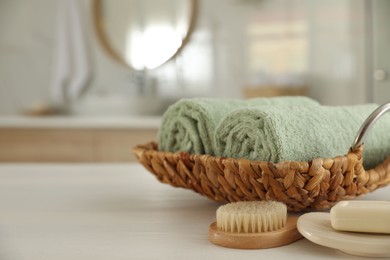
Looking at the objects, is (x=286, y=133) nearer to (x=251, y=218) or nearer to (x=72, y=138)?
(x=251, y=218)

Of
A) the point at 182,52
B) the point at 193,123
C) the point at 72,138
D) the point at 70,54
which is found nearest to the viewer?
the point at 193,123

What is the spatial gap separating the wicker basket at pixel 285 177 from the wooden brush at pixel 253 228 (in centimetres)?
4

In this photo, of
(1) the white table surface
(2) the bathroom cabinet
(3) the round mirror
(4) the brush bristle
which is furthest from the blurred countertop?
(4) the brush bristle

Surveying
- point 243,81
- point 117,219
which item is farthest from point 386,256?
point 243,81

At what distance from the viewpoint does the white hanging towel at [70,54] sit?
328cm

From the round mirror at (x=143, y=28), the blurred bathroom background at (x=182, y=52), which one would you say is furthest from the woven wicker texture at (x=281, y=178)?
the round mirror at (x=143, y=28)

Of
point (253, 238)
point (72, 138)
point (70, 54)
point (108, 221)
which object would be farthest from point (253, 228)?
point (70, 54)

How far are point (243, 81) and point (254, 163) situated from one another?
2.45m

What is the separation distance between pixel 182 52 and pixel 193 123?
232 centimetres

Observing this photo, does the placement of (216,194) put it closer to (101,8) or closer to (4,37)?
(101,8)

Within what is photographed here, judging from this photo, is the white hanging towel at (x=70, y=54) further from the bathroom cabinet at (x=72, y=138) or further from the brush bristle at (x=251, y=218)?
the brush bristle at (x=251, y=218)

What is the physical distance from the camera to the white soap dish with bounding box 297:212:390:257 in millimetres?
613

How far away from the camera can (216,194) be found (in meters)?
0.85

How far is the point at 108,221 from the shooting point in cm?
A: 82
